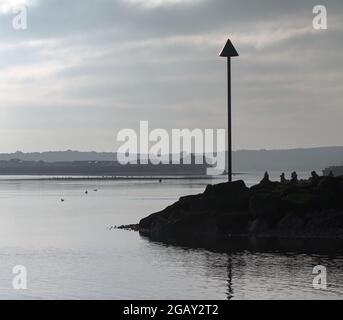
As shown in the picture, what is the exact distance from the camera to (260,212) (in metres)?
64.0

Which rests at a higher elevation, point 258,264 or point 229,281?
point 258,264

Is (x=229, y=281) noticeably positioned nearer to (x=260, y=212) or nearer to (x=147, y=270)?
(x=147, y=270)

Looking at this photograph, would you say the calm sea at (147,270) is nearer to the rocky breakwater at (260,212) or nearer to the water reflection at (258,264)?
the water reflection at (258,264)

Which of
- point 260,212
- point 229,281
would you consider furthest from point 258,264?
point 260,212

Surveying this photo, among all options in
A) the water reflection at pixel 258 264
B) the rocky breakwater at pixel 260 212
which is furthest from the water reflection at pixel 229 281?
the rocky breakwater at pixel 260 212

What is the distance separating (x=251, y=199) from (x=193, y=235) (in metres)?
6.20

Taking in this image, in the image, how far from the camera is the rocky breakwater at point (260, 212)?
6197 centimetres

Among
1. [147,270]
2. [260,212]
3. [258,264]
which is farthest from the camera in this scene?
[260,212]

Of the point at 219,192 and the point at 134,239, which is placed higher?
the point at 219,192

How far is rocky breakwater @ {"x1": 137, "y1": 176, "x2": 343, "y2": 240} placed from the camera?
2440 inches

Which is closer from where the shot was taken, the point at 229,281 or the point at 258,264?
the point at 229,281

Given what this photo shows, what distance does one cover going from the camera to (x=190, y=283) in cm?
3984
